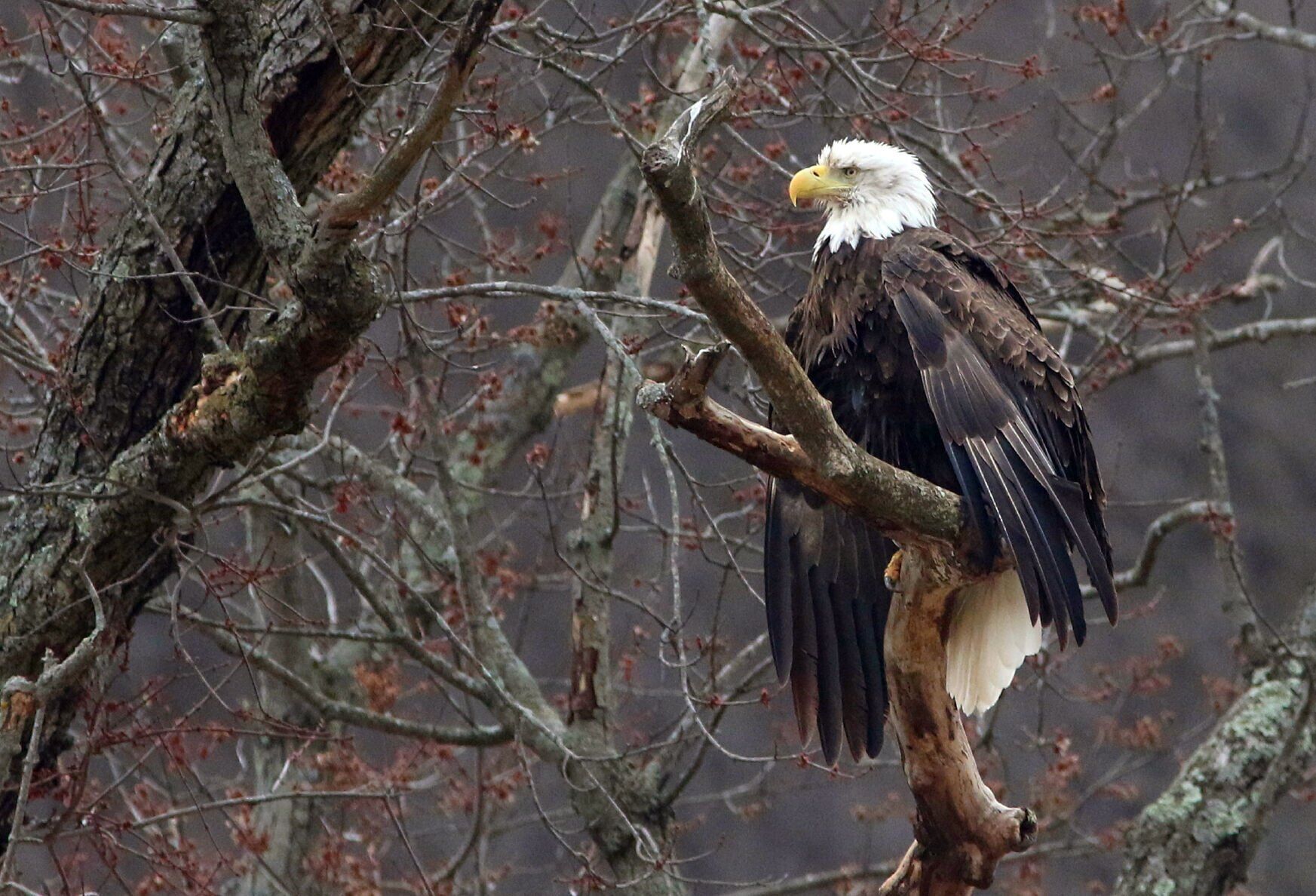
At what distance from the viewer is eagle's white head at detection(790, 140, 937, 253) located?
181 inches

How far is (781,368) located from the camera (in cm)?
300

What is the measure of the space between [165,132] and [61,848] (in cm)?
572

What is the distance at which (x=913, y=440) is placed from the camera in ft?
14.5

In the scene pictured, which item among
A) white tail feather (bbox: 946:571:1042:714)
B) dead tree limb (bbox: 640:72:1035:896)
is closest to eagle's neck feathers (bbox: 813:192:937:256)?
white tail feather (bbox: 946:571:1042:714)

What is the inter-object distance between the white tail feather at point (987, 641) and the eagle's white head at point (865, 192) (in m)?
1.10

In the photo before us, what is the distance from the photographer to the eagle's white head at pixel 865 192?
4.61 metres

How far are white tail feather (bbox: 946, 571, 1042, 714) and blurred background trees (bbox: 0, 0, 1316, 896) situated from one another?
48 centimetres

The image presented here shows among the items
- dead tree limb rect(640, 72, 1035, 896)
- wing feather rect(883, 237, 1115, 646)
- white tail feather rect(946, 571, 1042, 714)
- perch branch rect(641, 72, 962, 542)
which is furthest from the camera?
white tail feather rect(946, 571, 1042, 714)

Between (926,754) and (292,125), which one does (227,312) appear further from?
(926,754)

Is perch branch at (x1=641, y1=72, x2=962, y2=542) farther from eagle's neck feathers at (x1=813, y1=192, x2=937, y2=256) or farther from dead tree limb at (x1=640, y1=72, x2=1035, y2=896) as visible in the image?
eagle's neck feathers at (x1=813, y1=192, x2=937, y2=256)

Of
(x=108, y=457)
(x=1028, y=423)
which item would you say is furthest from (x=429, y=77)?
(x=1028, y=423)

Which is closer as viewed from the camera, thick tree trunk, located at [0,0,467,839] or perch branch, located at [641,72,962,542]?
perch branch, located at [641,72,962,542]

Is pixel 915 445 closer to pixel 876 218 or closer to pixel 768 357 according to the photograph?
pixel 876 218

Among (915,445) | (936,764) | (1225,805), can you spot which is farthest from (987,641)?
(1225,805)
